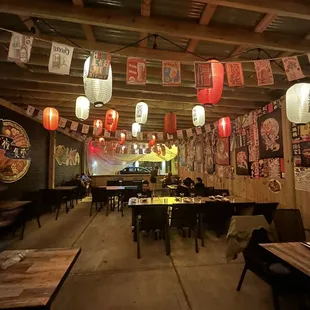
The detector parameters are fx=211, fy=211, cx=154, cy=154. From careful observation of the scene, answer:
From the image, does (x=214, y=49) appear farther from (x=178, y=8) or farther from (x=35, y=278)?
(x=35, y=278)

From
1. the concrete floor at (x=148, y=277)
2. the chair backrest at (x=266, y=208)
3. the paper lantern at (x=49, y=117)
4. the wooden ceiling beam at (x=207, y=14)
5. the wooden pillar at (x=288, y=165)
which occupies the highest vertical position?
the wooden ceiling beam at (x=207, y=14)

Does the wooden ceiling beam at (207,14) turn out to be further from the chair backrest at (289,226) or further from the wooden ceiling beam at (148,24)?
the chair backrest at (289,226)

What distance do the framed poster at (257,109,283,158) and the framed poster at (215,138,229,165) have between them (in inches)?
65.1

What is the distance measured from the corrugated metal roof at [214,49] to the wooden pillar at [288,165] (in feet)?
6.96

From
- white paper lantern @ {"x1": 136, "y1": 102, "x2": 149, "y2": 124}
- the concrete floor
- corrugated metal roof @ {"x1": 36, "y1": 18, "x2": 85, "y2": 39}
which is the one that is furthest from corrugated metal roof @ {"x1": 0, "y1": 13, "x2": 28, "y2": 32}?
the concrete floor

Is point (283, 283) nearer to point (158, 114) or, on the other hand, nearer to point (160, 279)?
point (160, 279)

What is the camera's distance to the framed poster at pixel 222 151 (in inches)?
267

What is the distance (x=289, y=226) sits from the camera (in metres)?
2.88

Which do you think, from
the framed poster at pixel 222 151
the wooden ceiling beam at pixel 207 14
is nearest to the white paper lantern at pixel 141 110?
the wooden ceiling beam at pixel 207 14

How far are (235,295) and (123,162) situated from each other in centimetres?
998

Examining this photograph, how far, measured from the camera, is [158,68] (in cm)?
362

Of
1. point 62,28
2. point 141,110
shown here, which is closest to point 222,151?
Answer: point 141,110

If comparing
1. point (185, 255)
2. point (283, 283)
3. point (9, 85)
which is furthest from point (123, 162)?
point (283, 283)

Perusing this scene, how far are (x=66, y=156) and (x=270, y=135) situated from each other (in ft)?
25.3
